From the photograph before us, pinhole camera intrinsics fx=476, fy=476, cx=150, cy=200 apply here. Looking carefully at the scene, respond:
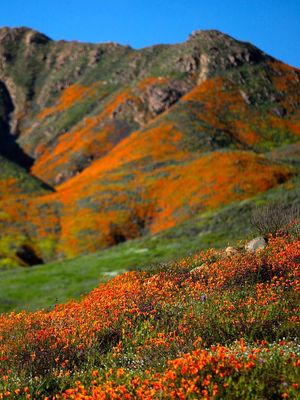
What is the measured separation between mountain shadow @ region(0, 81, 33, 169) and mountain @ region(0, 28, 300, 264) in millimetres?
472

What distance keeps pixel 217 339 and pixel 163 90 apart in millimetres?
134717

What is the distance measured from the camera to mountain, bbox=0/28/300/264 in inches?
2862

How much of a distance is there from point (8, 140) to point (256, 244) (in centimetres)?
16671

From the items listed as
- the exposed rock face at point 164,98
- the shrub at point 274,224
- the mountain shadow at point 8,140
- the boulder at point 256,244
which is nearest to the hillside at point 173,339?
the boulder at point 256,244

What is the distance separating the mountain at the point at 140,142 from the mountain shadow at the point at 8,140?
0.47 meters

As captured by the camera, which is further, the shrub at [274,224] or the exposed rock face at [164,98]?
the exposed rock face at [164,98]

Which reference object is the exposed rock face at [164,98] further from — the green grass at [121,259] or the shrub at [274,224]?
the shrub at [274,224]

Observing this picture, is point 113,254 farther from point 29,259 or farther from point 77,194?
point 77,194

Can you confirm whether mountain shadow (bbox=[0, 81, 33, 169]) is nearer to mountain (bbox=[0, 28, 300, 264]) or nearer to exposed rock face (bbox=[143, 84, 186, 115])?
mountain (bbox=[0, 28, 300, 264])

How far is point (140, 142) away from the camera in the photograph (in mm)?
114250

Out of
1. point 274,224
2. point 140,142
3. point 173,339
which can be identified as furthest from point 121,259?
point 140,142

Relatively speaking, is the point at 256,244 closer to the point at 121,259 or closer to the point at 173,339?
the point at 173,339

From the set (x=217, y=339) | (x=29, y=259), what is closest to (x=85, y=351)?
(x=217, y=339)

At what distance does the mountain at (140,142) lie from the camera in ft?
238
